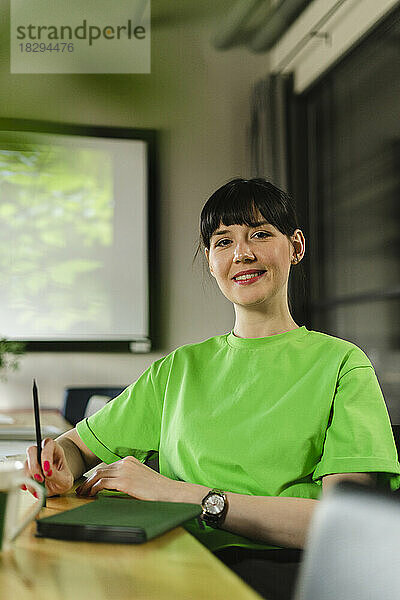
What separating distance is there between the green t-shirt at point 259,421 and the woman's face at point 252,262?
82 millimetres

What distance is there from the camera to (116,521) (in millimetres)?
745

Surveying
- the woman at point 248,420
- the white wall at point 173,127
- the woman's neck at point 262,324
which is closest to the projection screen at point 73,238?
the white wall at point 173,127

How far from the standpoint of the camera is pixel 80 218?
3607 millimetres

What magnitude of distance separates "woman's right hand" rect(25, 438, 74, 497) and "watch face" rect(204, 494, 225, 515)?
0.76 ft

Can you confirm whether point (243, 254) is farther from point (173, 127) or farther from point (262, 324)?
point (173, 127)

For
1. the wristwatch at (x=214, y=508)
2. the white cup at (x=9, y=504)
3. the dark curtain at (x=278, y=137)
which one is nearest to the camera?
the white cup at (x=9, y=504)

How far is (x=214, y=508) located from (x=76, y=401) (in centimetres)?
242

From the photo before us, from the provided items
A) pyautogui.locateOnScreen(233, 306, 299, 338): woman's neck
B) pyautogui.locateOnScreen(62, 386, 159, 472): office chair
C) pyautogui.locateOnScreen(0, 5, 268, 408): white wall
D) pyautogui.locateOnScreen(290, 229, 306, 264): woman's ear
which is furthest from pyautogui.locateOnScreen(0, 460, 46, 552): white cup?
pyautogui.locateOnScreen(0, 5, 268, 408): white wall

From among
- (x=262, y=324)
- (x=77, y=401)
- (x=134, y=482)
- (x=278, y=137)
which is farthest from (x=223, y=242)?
(x=278, y=137)

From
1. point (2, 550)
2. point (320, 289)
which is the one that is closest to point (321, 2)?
point (320, 289)

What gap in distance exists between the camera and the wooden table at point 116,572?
0.57 meters

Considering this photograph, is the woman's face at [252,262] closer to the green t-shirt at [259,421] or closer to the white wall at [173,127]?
the green t-shirt at [259,421]

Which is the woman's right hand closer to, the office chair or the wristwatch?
the wristwatch

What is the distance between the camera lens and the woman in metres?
0.94
